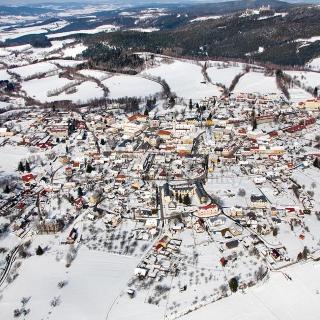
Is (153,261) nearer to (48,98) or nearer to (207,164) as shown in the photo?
(207,164)

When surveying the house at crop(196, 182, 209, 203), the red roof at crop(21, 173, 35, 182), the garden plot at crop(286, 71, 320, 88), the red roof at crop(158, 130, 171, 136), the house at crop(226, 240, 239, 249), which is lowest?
the garden plot at crop(286, 71, 320, 88)

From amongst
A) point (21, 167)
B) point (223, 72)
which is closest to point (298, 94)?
point (223, 72)

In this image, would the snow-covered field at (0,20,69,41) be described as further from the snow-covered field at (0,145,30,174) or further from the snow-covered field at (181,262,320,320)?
the snow-covered field at (181,262,320,320)

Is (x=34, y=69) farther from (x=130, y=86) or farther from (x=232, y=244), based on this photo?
(x=232, y=244)

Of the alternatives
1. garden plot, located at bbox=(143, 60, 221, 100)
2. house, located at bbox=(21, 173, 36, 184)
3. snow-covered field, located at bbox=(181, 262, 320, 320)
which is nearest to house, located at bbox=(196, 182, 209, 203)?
snow-covered field, located at bbox=(181, 262, 320, 320)

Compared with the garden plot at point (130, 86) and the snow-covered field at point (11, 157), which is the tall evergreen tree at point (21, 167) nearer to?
the snow-covered field at point (11, 157)

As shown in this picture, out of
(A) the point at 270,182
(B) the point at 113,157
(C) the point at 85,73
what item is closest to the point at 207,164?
(A) the point at 270,182

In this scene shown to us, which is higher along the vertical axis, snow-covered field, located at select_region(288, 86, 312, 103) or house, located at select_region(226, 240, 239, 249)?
house, located at select_region(226, 240, 239, 249)

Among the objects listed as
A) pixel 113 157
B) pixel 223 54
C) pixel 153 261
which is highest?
pixel 153 261
